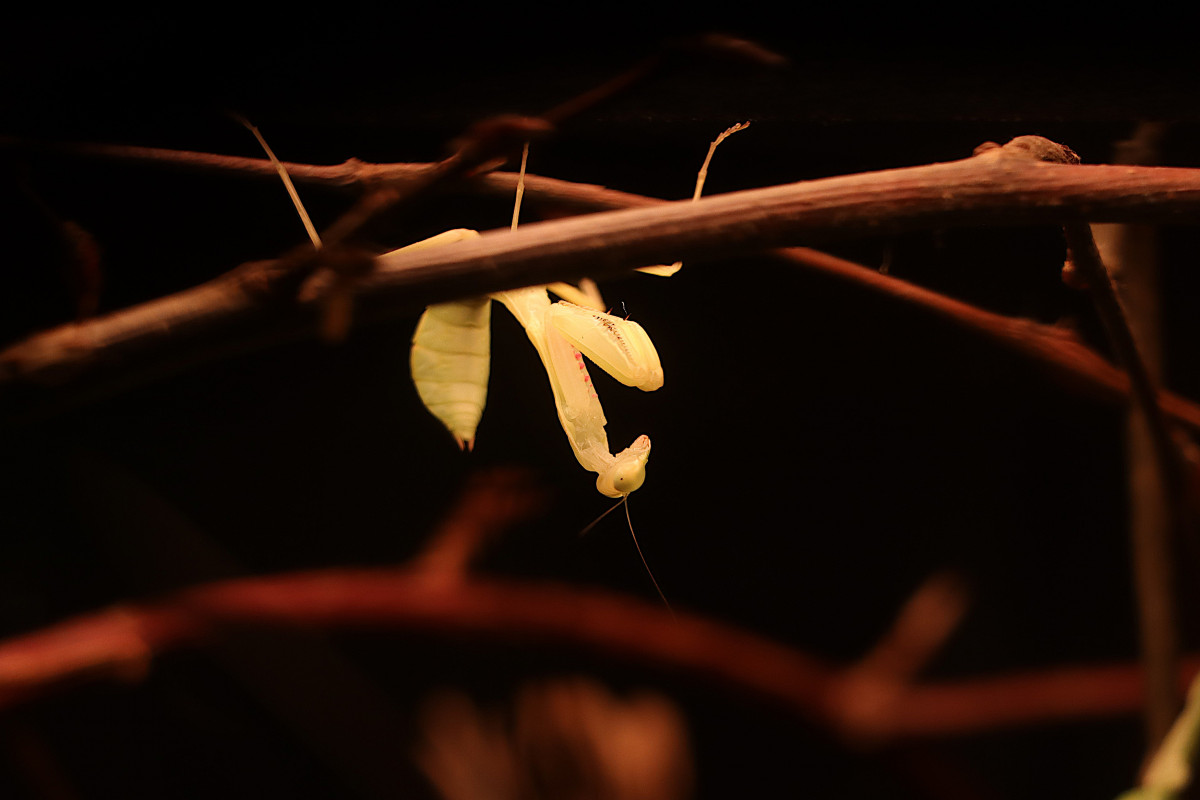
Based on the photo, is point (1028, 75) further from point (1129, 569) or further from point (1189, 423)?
point (1129, 569)

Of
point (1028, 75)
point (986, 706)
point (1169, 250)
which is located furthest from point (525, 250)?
point (986, 706)

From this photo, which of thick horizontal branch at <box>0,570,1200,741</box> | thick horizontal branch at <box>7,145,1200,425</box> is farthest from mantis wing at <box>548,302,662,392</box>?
thick horizontal branch at <box>0,570,1200,741</box>

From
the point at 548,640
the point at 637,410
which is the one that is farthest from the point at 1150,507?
the point at 548,640

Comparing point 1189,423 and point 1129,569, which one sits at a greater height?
point 1189,423

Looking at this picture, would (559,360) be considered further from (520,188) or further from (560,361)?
(520,188)

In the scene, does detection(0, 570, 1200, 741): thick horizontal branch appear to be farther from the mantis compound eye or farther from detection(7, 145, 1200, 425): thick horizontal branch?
detection(7, 145, 1200, 425): thick horizontal branch

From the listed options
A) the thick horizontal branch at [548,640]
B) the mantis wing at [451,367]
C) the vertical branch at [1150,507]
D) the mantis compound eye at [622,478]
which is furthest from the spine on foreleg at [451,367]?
the vertical branch at [1150,507]
